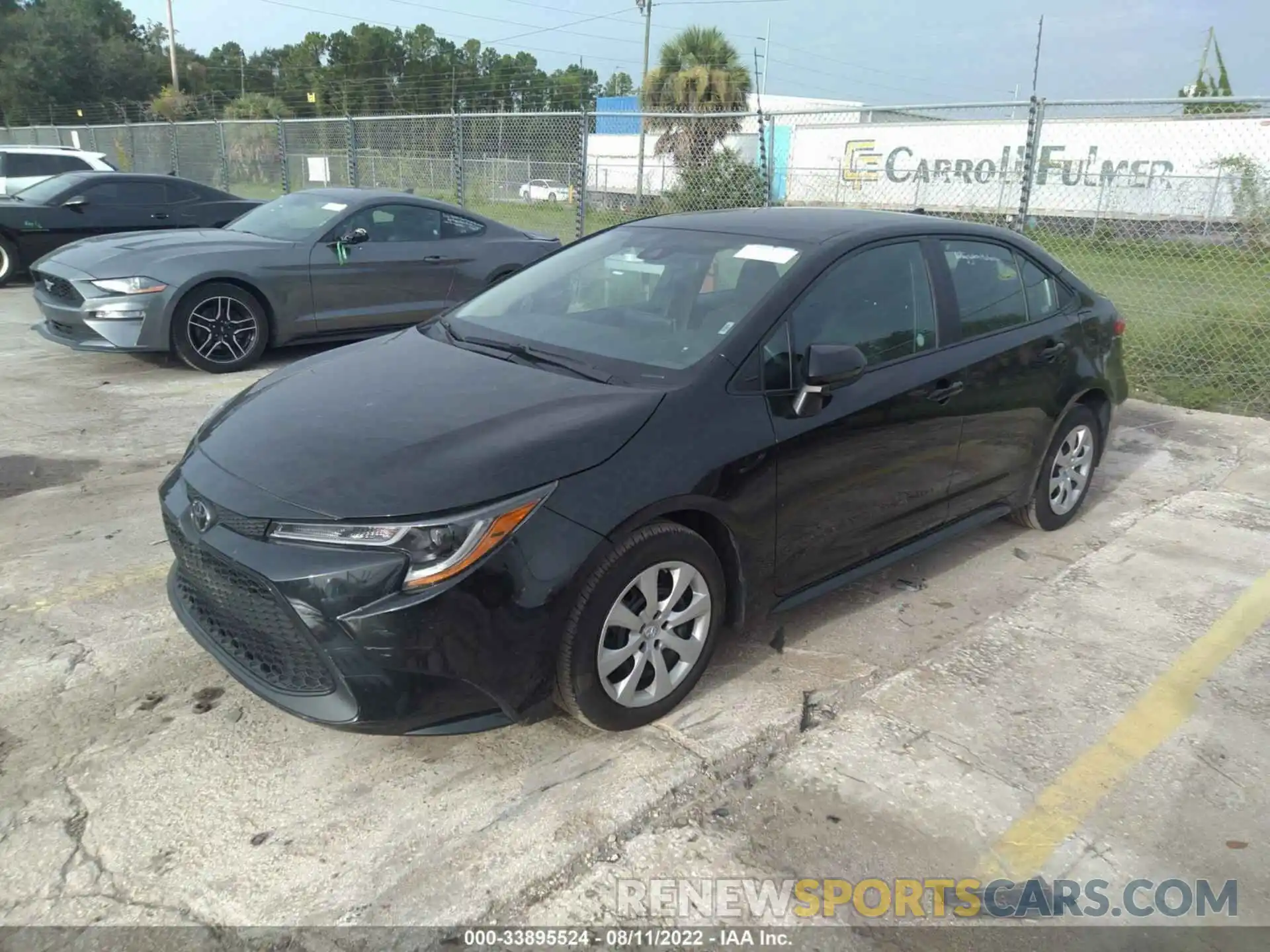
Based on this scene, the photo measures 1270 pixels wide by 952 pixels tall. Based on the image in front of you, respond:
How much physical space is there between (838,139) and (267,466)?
28.7 meters

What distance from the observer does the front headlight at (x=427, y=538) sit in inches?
96.0

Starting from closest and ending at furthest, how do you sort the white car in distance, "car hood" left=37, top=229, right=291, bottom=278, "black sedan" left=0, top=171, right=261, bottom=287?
"car hood" left=37, top=229, right=291, bottom=278 → "black sedan" left=0, top=171, right=261, bottom=287 → the white car in distance

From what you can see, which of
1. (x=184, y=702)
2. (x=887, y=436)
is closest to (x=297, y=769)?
(x=184, y=702)

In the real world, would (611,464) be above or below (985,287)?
below

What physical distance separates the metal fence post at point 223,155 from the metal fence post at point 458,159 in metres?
7.65

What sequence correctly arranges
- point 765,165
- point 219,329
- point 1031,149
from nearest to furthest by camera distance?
point 219,329
point 1031,149
point 765,165

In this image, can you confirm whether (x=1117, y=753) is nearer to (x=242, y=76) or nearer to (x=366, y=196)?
(x=366, y=196)

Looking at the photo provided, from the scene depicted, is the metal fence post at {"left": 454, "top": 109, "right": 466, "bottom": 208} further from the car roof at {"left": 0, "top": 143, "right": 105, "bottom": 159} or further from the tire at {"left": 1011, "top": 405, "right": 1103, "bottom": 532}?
the tire at {"left": 1011, "top": 405, "right": 1103, "bottom": 532}

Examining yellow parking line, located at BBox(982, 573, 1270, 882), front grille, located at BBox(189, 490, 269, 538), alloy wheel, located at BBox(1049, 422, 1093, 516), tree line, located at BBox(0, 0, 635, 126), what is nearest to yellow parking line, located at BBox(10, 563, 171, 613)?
front grille, located at BBox(189, 490, 269, 538)

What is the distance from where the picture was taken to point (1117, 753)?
301cm

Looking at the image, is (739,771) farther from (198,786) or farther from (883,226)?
(883,226)

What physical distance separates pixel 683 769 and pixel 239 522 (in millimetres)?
1469

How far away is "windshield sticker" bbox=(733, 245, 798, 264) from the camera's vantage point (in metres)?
→ 3.47

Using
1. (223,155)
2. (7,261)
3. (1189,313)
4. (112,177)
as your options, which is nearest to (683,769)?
(1189,313)
